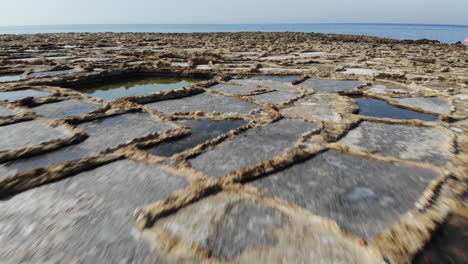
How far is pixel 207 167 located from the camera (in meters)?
1.38

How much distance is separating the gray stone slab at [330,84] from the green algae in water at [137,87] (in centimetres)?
166

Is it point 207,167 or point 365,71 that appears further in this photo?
point 365,71

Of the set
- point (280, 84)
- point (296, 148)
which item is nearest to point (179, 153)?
point (296, 148)

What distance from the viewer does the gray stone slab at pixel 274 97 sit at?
2.65 meters

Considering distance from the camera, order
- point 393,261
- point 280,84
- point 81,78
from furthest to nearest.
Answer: point 81,78, point 280,84, point 393,261

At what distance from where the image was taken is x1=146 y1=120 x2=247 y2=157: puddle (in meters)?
1.60

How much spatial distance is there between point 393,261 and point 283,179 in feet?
1.81

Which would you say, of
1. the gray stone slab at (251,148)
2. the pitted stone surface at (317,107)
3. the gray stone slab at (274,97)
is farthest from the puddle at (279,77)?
the gray stone slab at (251,148)

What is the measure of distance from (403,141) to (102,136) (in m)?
1.87

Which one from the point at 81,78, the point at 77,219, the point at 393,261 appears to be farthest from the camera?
the point at 81,78

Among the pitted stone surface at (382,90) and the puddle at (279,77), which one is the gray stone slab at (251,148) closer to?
the pitted stone surface at (382,90)

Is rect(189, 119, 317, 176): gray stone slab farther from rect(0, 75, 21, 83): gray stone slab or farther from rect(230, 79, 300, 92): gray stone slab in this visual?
rect(0, 75, 21, 83): gray stone slab

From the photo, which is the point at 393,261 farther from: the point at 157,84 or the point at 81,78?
the point at 81,78

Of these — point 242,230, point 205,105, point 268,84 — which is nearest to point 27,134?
point 205,105
